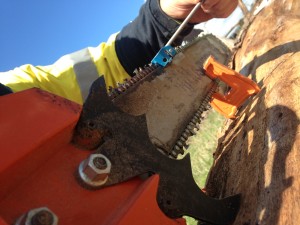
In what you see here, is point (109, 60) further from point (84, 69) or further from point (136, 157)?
point (136, 157)

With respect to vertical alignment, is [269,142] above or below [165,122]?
below

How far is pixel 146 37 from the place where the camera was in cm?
244

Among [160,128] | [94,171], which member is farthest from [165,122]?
[94,171]

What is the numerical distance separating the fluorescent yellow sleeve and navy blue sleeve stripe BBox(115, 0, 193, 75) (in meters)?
0.06

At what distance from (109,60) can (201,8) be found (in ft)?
2.31

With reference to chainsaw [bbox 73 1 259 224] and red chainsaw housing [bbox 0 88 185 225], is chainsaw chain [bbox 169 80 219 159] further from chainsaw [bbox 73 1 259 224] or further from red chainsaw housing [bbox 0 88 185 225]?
red chainsaw housing [bbox 0 88 185 225]

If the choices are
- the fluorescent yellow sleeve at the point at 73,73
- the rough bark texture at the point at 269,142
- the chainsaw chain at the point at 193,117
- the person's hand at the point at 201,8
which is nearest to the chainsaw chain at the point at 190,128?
the chainsaw chain at the point at 193,117

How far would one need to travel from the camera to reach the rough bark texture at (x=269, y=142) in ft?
3.61

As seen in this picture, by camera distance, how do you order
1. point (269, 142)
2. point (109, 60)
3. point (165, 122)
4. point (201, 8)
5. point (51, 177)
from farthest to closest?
point (109, 60)
point (201, 8)
point (165, 122)
point (269, 142)
point (51, 177)

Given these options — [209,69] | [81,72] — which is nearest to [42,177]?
[209,69]

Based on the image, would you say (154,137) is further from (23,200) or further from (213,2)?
(213,2)

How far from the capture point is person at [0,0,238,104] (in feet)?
7.10

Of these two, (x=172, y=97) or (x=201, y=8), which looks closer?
(x=172, y=97)

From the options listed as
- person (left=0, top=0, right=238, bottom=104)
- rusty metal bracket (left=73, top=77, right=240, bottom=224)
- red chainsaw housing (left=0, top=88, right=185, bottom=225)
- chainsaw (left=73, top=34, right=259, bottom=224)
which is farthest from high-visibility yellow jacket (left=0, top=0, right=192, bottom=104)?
red chainsaw housing (left=0, top=88, right=185, bottom=225)
